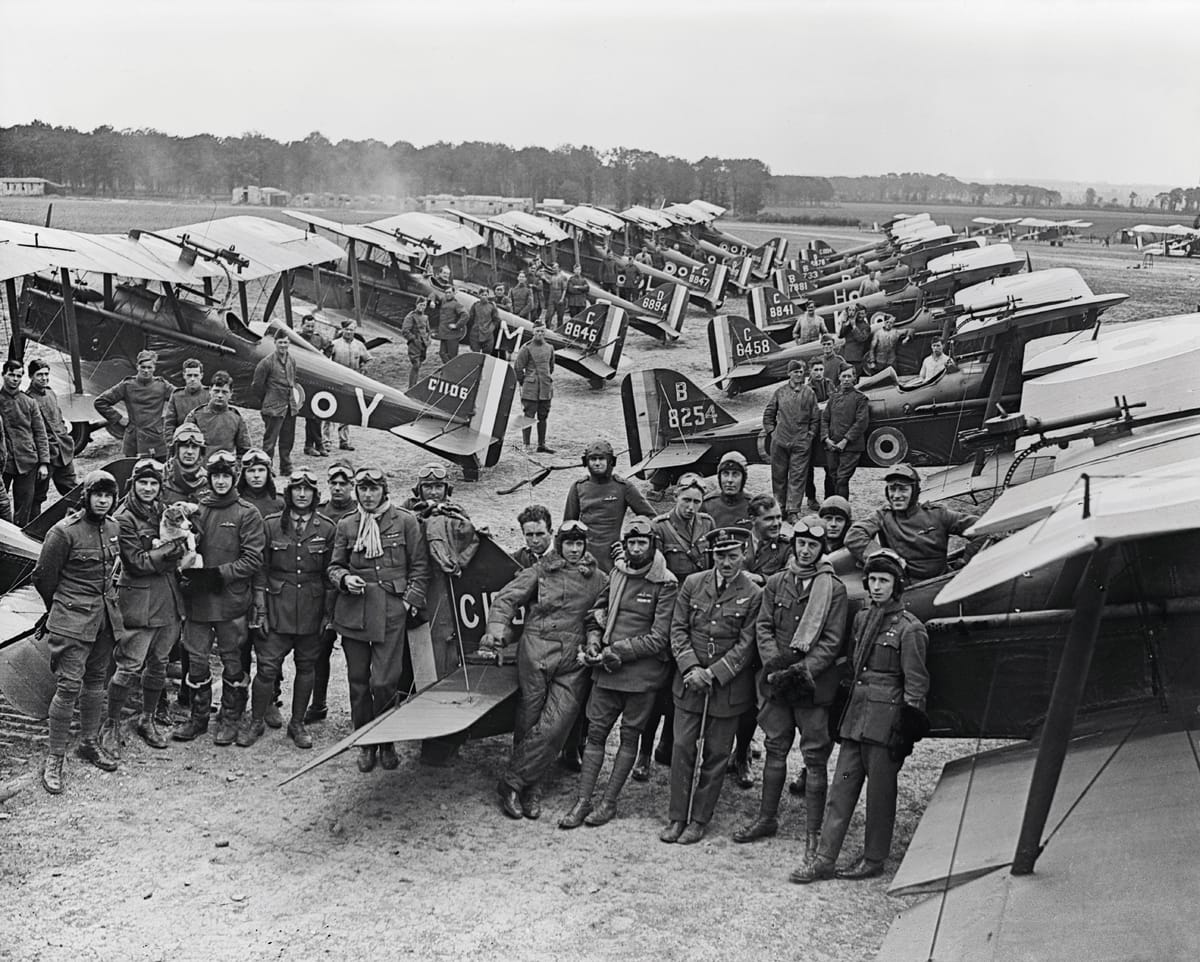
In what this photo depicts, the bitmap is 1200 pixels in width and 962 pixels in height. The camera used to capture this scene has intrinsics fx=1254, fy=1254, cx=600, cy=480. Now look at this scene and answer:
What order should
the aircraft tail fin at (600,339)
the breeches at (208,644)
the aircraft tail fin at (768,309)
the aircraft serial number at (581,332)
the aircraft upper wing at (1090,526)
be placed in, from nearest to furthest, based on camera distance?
the aircraft upper wing at (1090,526) < the breeches at (208,644) < the aircraft tail fin at (600,339) < the aircraft serial number at (581,332) < the aircraft tail fin at (768,309)

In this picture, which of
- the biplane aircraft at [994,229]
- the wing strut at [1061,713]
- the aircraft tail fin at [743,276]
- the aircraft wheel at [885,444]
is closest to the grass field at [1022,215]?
the biplane aircraft at [994,229]

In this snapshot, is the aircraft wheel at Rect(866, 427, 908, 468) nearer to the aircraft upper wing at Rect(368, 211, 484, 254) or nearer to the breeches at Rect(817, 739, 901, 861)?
the breeches at Rect(817, 739, 901, 861)

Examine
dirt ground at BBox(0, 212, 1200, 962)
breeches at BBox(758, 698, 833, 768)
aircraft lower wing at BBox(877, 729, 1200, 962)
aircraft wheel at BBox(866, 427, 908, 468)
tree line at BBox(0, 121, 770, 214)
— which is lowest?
dirt ground at BBox(0, 212, 1200, 962)

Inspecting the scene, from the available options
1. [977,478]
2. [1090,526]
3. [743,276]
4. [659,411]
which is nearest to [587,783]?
[1090,526]

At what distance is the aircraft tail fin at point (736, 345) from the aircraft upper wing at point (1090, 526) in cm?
1529

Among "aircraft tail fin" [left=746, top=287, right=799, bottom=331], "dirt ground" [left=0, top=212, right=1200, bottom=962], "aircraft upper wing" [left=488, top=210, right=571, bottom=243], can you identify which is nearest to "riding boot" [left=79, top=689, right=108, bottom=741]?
"dirt ground" [left=0, top=212, right=1200, bottom=962]

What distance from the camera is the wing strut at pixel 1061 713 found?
4270mm

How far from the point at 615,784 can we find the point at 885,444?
21.9 ft

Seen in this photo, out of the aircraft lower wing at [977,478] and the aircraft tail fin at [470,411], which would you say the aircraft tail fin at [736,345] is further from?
the aircraft lower wing at [977,478]

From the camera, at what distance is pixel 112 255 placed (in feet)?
48.4

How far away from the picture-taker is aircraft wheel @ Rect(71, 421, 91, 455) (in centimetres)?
1348

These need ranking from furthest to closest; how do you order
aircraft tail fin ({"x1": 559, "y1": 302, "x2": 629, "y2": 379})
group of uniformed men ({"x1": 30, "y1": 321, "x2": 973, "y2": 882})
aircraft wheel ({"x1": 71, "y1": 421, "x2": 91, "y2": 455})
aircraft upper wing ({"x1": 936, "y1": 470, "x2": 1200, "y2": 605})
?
aircraft tail fin ({"x1": 559, "y1": 302, "x2": 629, "y2": 379}), aircraft wheel ({"x1": 71, "y1": 421, "x2": 91, "y2": 455}), group of uniformed men ({"x1": 30, "y1": 321, "x2": 973, "y2": 882}), aircraft upper wing ({"x1": 936, "y1": 470, "x2": 1200, "y2": 605})

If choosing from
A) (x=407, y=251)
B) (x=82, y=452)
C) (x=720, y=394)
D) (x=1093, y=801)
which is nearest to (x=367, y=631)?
(x=1093, y=801)

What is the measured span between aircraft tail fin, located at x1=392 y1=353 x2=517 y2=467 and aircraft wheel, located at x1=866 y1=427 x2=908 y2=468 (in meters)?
4.01
